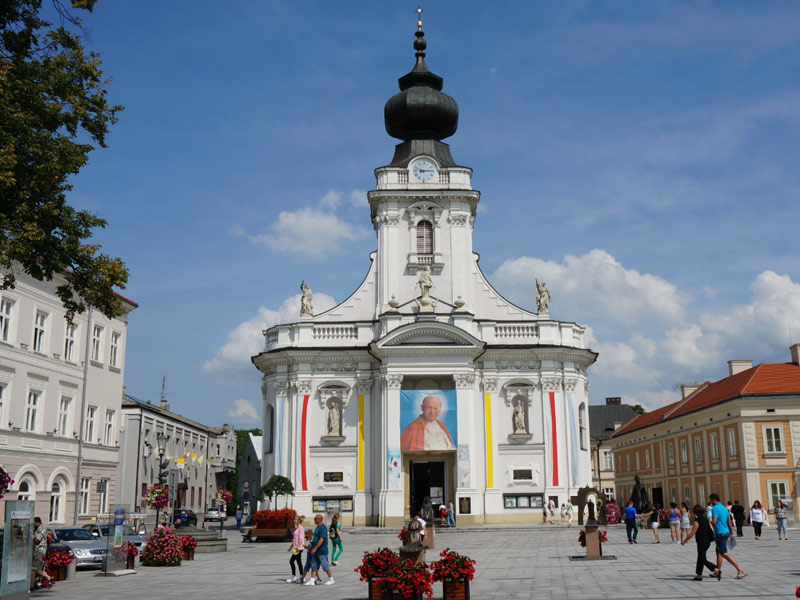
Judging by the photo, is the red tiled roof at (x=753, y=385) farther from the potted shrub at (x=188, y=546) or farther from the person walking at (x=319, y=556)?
the person walking at (x=319, y=556)

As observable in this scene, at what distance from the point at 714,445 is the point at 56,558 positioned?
1633 inches

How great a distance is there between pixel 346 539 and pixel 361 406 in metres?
9.92

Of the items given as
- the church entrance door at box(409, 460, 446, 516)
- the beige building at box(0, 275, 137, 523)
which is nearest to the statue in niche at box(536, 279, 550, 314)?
the church entrance door at box(409, 460, 446, 516)

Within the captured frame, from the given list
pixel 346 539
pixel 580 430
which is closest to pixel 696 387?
pixel 580 430

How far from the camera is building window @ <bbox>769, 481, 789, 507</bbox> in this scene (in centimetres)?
4644

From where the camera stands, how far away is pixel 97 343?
42000 millimetres

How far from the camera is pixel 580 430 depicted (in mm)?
47562

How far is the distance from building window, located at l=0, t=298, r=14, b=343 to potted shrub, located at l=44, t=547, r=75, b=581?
47.3 feet

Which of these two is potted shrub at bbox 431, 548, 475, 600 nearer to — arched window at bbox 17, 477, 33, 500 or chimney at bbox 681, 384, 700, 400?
arched window at bbox 17, 477, 33, 500

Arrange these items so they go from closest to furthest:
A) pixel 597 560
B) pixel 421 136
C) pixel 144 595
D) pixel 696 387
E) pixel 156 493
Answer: pixel 144 595
pixel 597 560
pixel 156 493
pixel 421 136
pixel 696 387

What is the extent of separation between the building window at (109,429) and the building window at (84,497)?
2.66 metres

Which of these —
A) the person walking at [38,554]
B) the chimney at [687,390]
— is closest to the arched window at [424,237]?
the chimney at [687,390]

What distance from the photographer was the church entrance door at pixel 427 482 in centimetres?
4497

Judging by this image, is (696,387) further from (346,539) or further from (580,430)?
(346,539)
